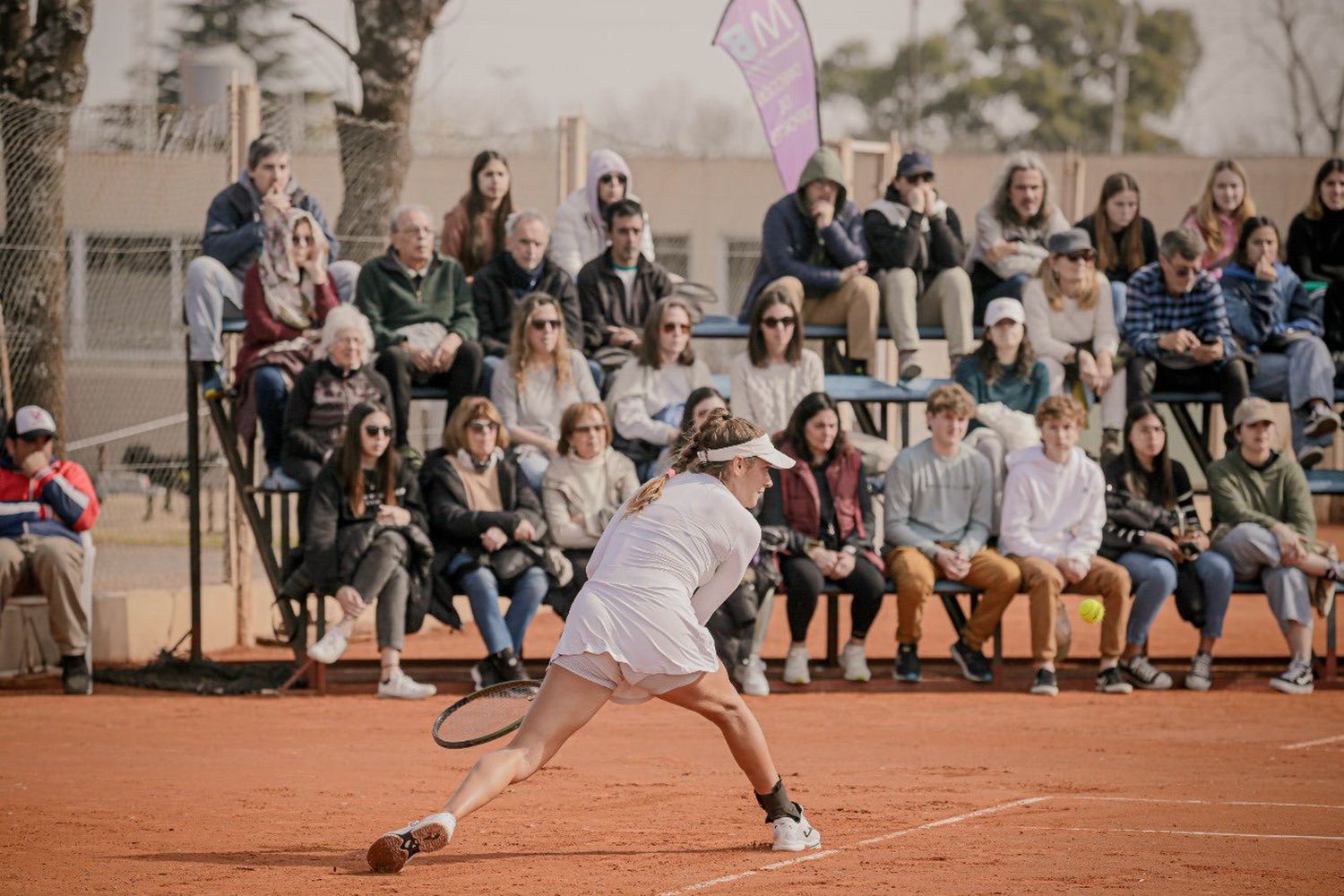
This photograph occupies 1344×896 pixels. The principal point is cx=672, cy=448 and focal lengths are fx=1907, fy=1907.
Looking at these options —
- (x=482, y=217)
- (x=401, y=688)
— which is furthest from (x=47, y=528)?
(x=482, y=217)

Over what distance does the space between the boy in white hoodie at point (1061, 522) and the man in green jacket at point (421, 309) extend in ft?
12.0

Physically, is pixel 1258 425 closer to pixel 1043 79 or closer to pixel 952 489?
pixel 952 489

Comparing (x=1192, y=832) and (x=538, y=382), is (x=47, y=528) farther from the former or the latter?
(x=1192, y=832)

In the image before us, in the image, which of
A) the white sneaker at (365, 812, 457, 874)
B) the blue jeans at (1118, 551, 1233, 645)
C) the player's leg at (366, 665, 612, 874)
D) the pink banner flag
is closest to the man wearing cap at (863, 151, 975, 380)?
the blue jeans at (1118, 551, 1233, 645)

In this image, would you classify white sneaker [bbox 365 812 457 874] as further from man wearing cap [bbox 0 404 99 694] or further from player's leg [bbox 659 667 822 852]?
man wearing cap [bbox 0 404 99 694]

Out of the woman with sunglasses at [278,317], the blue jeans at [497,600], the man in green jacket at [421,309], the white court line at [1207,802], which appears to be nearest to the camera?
the white court line at [1207,802]

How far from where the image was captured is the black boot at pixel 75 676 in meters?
12.2

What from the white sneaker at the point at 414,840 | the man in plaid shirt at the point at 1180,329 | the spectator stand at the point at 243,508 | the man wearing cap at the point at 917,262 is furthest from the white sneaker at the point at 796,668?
the white sneaker at the point at 414,840

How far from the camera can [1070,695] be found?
1230 centimetres

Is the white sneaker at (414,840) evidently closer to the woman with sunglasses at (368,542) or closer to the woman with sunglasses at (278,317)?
the woman with sunglasses at (368,542)

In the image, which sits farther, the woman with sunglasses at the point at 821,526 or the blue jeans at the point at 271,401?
the blue jeans at the point at 271,401

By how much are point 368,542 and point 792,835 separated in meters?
5.17

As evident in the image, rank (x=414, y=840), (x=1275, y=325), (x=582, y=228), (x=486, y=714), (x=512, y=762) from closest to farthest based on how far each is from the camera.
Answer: (x=414, y=840) → (x=512, y=762) → (x=486, y=714) → (x=1275, y=325) → (x=582, y=228)

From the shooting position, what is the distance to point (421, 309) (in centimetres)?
1290
